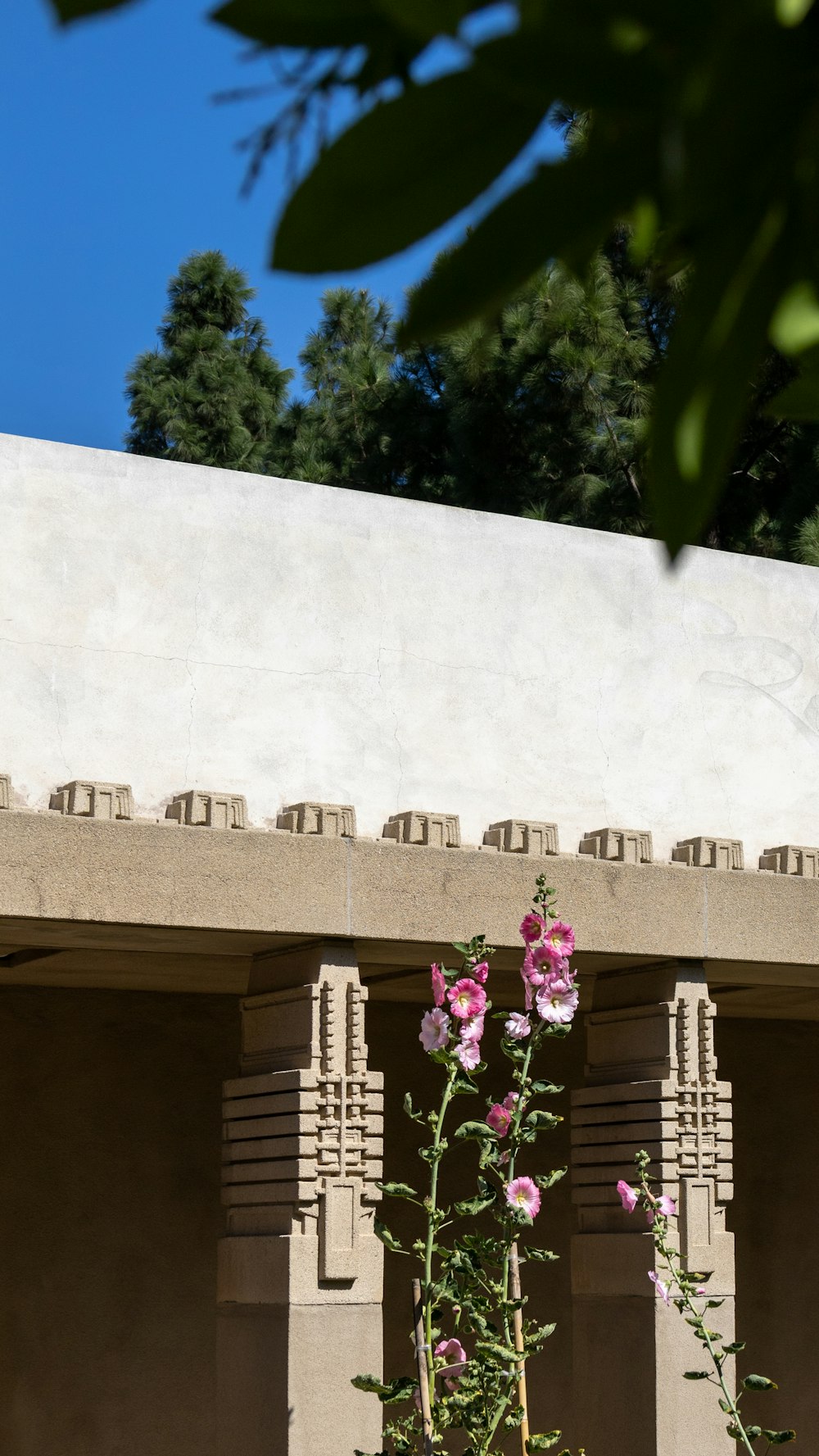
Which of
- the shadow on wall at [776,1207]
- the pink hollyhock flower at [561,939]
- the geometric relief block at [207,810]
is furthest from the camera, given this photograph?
the shadow on wall at [776,1207]

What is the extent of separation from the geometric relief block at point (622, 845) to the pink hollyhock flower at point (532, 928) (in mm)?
2339

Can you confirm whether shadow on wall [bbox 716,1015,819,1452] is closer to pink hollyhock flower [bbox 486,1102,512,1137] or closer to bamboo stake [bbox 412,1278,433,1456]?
pink hollyhock flower [bbox 486,1102,512,1137]

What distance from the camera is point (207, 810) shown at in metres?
6.66

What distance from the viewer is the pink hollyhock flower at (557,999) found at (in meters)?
4.99

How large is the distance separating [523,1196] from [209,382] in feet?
69.5

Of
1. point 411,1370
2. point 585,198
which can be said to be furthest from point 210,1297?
point 585,198

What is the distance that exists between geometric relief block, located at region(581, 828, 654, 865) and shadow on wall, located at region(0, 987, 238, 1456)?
2524 mm

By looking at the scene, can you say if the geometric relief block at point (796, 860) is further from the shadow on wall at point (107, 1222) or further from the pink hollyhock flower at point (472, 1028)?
the pink hollyhock flower at point (472, 1028)

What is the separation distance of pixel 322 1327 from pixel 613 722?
3026mm

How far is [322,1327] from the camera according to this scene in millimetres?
6387

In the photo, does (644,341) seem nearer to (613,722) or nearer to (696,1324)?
(613,722)

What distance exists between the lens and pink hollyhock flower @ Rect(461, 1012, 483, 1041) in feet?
15.4

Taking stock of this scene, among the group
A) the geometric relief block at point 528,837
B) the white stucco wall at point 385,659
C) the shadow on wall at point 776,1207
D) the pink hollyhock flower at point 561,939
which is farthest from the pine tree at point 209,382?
the pink hollyhock flower at point 561,939

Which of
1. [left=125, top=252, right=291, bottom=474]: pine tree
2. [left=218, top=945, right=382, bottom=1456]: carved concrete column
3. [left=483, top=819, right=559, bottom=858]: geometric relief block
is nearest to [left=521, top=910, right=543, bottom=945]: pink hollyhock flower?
[left=218, top=945, right=382, bottom=1456]: carved concrete column
